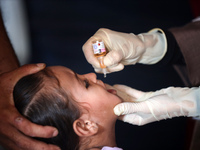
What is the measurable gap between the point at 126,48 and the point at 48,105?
637mm

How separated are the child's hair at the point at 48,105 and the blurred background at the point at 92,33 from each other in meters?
0.51

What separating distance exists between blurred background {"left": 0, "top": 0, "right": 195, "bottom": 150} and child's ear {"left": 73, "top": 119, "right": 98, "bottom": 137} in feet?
1.80

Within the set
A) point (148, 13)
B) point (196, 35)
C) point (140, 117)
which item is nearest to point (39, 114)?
point (140, 117)

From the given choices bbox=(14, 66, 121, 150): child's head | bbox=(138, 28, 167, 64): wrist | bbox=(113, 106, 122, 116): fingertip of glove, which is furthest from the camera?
bbox=(138, 28, 167, 64): wrist

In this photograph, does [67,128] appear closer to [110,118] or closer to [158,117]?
[110,118]

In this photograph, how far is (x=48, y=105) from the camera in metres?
0.92

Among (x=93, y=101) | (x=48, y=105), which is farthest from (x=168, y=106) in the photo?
(x=48, y=105)

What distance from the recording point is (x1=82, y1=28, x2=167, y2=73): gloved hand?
118 centimetres

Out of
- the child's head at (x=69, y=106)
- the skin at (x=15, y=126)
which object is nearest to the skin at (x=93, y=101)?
the child's head at (x=69, y=106)

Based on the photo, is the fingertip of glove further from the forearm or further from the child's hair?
the forearm

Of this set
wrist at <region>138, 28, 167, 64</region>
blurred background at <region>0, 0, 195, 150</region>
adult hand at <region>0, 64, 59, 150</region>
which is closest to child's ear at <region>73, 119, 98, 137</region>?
adult hand at <region>0, 64, 59, 150</region>

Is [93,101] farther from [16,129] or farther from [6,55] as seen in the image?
[6,55]

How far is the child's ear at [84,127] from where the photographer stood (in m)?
0.95

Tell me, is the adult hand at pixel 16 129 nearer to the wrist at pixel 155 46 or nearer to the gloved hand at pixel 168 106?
the gloved hand at pixel 168 106
